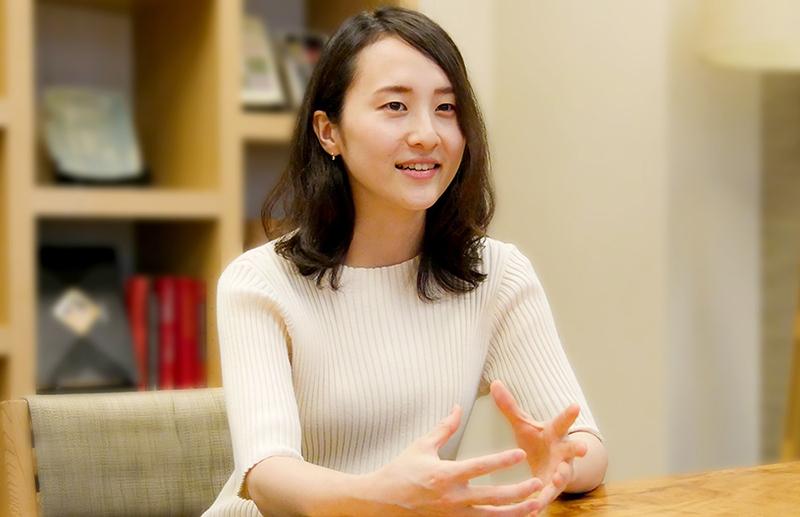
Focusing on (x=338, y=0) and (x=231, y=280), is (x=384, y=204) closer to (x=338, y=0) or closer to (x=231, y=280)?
(x=231, y=280)

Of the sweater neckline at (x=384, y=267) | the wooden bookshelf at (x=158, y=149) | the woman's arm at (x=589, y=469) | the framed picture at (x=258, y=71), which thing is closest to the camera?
the woman's arm at (x=589, y=469)

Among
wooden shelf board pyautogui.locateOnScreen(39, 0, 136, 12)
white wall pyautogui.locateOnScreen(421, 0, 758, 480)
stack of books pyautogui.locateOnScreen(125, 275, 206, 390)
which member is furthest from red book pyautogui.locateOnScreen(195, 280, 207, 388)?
white wall pyautogui.locateOnScreen(421, 0, 758, 480)

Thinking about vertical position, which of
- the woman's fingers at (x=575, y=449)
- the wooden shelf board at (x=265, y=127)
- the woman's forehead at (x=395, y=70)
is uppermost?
the woman's forehead at (x=395, y=70)

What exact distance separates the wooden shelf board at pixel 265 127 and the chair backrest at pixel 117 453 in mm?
1266

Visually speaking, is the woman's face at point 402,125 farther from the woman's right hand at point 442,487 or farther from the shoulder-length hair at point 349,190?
the woman's right hand at point 442,487

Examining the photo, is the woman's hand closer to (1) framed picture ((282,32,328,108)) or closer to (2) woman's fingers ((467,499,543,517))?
(2) woman's fingers ((467,499,543,517))

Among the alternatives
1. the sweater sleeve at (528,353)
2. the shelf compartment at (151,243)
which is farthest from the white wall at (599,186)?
the sweater sleeve at (528,353)

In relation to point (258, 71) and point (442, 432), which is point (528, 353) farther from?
point (258, 71)

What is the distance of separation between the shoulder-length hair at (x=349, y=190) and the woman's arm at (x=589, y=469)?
22 cm

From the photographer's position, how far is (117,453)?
129cm

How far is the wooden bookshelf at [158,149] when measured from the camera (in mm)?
2330

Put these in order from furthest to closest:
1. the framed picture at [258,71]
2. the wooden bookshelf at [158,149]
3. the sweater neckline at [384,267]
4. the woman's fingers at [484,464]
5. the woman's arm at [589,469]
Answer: the framed picture at [258,71] < the wooden bookshelf at [158,149] < the sweater neckline at [384,267] < the woman's arm at [589,469] < the woman's fingers at [484,464]

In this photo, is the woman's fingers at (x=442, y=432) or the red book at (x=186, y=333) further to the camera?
the red book at (x=186, y=333)

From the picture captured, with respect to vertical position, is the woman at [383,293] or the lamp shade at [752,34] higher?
the lamp shade at [752,34]
